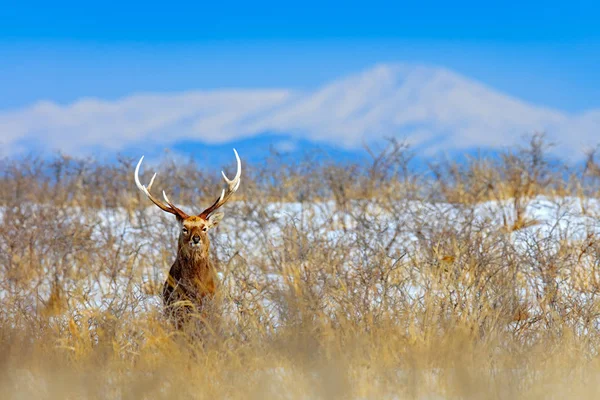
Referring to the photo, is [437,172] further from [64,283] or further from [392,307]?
[392,307]

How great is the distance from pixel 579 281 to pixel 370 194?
5.32 m

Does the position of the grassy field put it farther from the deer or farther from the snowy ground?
the snowy ground

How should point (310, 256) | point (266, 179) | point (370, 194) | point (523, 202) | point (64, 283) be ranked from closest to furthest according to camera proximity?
point (310, 256), point (64, 283), point (523, 202), point (370, 194), point (266, 179)

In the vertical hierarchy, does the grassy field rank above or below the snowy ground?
below

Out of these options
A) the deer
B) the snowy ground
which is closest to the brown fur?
the deer

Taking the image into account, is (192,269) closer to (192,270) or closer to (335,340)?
(192,270)

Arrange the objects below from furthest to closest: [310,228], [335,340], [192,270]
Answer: [310,228] → [192,270] → [335,340]

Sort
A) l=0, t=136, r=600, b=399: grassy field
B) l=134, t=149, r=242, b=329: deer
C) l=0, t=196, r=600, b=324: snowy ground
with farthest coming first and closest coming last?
l=0, t=196, r=600, b=324: snowy ground
l=134, t=149, r=242, b=329: deer
l=0, t=136, r=600, b=399: grassy field

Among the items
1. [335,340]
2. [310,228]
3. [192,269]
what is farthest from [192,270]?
[310,228]

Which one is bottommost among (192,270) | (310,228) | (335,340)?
(335,340)

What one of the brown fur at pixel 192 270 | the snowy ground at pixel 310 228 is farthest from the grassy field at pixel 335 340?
the snowy ground at pixel 310 228

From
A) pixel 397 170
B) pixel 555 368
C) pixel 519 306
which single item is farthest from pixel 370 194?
pixel 555 368

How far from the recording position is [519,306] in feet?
18.5

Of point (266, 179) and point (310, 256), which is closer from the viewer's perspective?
point (310, 256)
